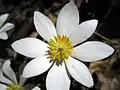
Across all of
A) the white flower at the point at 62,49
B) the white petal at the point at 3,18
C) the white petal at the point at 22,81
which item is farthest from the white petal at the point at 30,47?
the white petal at the point at 3,18

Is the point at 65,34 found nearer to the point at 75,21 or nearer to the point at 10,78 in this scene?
the point at 75,21

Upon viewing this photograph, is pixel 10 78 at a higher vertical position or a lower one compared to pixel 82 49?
lower

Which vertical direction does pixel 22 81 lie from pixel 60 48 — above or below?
below

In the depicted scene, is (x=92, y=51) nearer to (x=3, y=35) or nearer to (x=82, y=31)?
(x=82, y=31)

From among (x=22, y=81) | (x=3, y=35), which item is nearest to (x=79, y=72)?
(x=22, y=81)

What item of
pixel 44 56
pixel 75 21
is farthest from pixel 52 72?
pixel 75 21

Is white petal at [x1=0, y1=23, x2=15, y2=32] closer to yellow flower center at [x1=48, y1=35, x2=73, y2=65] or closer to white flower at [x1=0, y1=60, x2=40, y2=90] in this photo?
white flower at [x1=0, y1=60, x2=40, y2=90]

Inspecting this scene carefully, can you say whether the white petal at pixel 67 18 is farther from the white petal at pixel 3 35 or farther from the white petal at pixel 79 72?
the white petal at pixel 3 35
